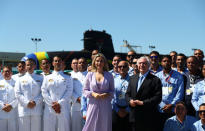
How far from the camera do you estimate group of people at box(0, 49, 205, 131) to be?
4383mm

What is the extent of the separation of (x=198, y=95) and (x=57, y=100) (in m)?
3.14

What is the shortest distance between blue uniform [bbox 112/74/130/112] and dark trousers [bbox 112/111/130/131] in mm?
155

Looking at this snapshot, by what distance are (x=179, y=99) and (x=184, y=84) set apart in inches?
15.6

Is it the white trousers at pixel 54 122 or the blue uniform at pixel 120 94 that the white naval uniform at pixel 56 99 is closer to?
the white trousers at pixel 54 122

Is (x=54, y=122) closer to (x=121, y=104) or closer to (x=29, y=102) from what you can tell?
(x=29, y=102)

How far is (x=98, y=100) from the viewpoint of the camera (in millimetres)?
4520

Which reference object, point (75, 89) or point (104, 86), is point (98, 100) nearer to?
point (104, 86)

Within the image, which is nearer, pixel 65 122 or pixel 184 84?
pixel 184 84

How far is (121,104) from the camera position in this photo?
193 inches

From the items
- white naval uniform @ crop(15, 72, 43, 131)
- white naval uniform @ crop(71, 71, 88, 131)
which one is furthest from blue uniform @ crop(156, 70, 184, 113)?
white naval uniform @ crop(15, 72, 43, 131)

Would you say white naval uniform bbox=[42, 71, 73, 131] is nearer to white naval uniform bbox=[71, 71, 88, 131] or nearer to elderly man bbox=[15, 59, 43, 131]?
elderly man bbox=[15, 59, 43, 131]

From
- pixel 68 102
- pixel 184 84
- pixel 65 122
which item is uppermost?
pixel 184 84

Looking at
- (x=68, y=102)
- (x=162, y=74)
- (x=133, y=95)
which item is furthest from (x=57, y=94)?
(x=162, y=74)

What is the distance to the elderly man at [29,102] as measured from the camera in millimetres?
5359
